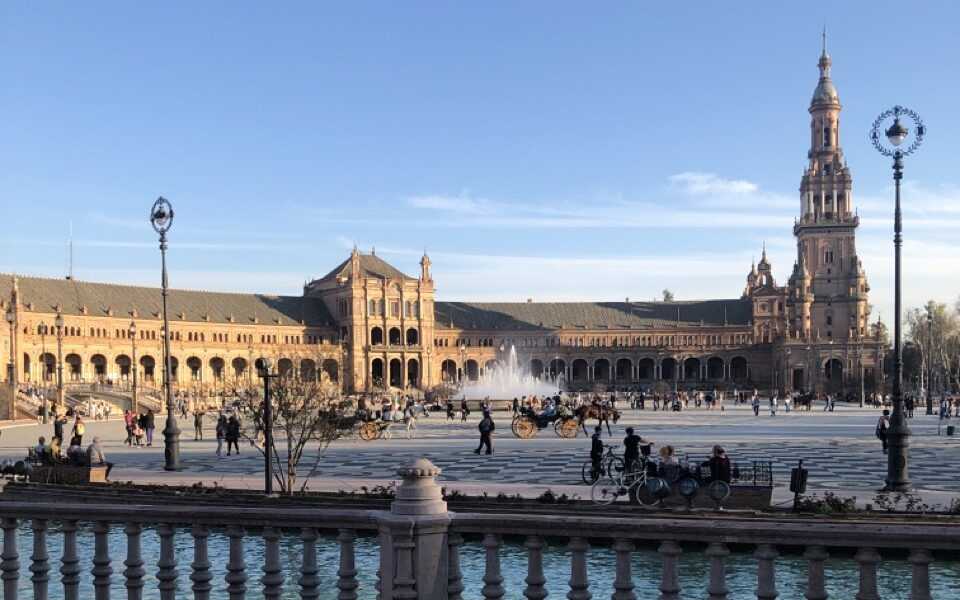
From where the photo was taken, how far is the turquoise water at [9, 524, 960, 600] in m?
14.7

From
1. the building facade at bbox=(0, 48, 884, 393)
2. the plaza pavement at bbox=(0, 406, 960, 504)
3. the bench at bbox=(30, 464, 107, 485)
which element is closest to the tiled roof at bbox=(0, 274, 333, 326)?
the building facade at bbox=(0, 48, 884, 393)

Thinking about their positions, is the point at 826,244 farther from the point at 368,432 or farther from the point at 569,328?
the point at 368,432

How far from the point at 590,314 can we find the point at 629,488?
144 m

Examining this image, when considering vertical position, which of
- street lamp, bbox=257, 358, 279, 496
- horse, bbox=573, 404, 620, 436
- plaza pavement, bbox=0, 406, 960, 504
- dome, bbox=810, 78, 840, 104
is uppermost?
dome, bbox=810, 78, 840, 104

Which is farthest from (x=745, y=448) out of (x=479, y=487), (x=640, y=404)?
(x=640, y=404)

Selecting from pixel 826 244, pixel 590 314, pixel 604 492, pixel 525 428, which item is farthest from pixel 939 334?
pixel 604 492

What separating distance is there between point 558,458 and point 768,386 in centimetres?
12206

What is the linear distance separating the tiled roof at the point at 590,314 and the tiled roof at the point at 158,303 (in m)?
23.4

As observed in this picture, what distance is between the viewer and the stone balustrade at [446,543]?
22.2ft

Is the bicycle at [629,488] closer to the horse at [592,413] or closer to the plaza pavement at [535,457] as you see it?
the plaza pavement at [535,457]

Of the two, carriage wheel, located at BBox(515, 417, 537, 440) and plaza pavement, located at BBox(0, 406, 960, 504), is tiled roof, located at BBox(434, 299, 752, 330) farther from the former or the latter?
carriage wheel, located at BBox(515, 417, 537, 440)

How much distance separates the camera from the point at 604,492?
20.2 m

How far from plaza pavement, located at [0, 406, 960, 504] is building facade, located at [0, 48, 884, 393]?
7981cm

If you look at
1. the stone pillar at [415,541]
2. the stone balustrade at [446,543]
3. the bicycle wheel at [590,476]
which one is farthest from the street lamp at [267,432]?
the stone pillar at [415,541]
